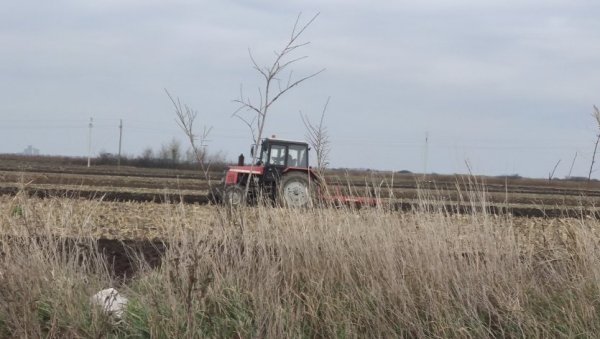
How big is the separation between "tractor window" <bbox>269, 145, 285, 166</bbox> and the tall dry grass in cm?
1268

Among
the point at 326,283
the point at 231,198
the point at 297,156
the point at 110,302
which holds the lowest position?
the point at 110,302

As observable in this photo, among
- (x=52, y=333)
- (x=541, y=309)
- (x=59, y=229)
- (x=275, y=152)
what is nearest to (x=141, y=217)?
(x=275, y=152)

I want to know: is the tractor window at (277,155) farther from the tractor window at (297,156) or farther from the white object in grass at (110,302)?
the white object in grass at (110,302)

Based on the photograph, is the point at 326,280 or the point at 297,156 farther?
the point at 297,156

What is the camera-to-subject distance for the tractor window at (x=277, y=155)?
64.2 ft

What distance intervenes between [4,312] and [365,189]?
12.1ft

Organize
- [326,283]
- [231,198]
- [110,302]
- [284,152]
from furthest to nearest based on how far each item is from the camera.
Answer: [284,152], [231,198], [326,283], [110,302]

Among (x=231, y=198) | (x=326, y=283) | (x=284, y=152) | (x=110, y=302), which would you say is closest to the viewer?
(x=110, y=302)

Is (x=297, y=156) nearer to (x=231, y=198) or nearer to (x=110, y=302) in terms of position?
(x=231, y=198)

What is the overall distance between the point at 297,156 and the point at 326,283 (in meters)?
13.7

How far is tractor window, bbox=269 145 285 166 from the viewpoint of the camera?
19.6 m

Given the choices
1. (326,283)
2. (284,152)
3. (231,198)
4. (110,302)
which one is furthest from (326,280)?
(284,152)

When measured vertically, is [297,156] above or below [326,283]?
above

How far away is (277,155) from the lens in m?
19.6
